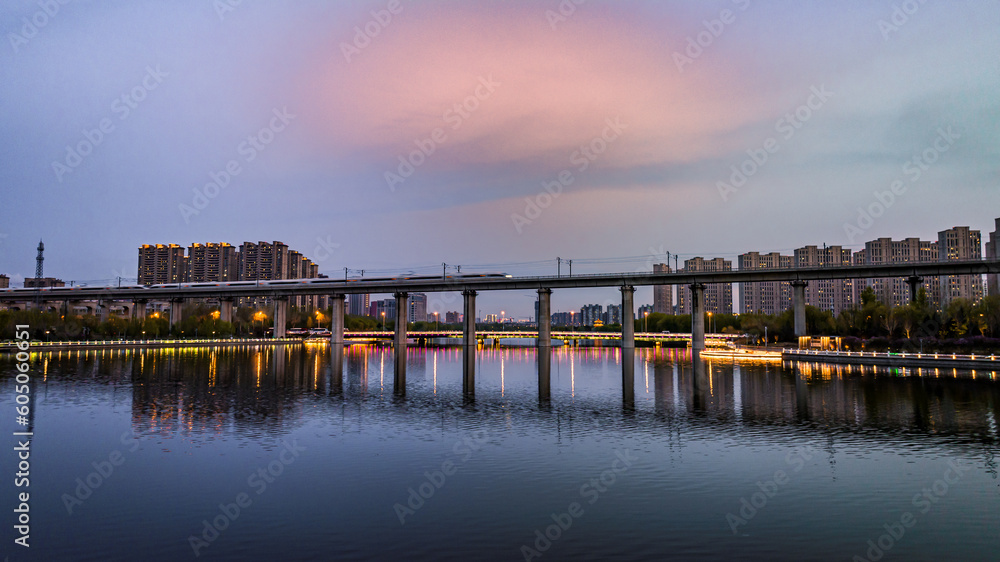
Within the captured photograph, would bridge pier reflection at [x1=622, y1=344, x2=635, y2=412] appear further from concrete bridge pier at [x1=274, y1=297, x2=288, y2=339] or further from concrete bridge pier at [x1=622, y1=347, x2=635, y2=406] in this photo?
concrete bridge pier at [x1=274, y1=297, x2=288, y2=339]

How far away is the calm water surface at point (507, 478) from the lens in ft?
48.6

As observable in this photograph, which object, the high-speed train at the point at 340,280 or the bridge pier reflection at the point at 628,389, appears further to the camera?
the high-speed train at the point at 340,280

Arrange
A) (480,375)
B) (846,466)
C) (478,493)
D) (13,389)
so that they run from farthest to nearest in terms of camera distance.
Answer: (480,375), (13,389), (846,466), (478,493)

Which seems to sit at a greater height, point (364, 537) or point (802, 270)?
point (802, 270)

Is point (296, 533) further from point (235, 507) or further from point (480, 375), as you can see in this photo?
point (480, 375)

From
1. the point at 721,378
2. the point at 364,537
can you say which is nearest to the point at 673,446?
the point at 364,537

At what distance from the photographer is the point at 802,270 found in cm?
11750

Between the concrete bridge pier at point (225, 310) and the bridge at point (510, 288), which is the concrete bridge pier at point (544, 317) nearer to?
the bridge at point (510, 288)

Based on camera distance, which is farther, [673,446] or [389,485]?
[673,446]

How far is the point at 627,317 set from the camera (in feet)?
424

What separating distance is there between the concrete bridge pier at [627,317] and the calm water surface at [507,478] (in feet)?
280

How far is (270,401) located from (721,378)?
40528 mm

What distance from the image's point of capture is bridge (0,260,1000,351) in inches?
4385

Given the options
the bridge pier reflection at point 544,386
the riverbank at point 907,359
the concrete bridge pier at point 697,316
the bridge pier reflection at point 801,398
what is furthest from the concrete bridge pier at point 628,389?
the concrete bridge pier at point 697,316
